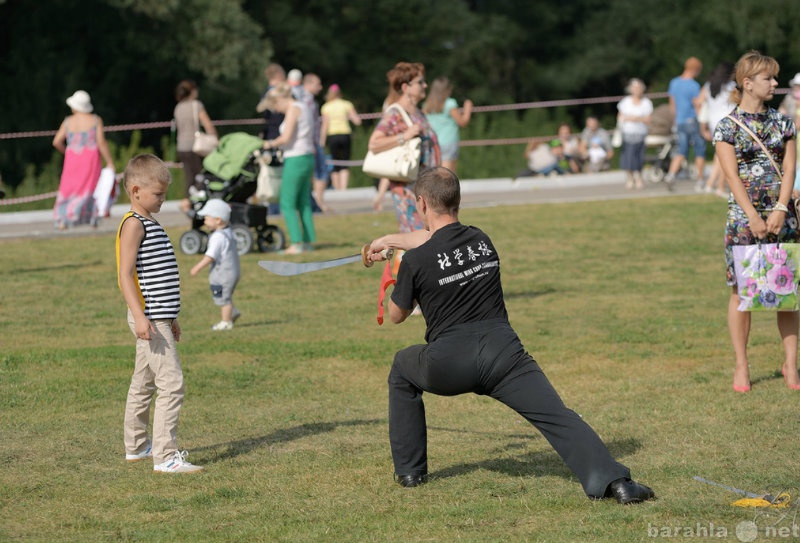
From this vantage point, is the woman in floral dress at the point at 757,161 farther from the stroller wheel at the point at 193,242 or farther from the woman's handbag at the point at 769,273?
the stroller wheel at the point at 193,242

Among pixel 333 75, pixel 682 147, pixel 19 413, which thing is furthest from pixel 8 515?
pixel 333 75

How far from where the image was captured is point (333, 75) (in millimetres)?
41406

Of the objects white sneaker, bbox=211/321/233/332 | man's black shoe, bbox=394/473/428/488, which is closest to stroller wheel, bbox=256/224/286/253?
white sneaker, bbox=211/321/233/332

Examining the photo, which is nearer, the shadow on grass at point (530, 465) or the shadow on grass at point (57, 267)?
the shadow on grass at point (530, 465)

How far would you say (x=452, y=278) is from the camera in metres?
6.29

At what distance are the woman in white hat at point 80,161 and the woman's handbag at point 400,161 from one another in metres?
7.13

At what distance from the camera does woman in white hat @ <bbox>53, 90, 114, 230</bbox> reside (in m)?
18.1

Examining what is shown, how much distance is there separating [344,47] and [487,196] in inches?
634

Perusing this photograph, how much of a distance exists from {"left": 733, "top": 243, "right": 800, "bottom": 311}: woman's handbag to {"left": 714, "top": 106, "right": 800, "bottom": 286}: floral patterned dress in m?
0.08

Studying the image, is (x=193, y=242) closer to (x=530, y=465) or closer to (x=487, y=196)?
(x=530, y=465)

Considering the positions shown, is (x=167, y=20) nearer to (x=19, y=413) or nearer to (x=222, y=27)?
(x=222, y=27)

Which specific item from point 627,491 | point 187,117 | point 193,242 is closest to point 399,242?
point 627,491

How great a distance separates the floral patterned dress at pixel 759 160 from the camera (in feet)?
27.5

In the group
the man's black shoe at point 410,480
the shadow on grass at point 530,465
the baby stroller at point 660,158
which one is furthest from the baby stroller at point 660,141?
the man's black shoe at point 410,480
